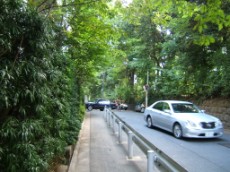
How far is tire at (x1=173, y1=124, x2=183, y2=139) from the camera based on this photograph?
10.6 metres

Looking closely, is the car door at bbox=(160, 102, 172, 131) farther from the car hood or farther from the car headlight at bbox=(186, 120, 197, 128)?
the car headlight at bbox=(186, 120, 197, 128)

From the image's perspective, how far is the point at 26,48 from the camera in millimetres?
3252

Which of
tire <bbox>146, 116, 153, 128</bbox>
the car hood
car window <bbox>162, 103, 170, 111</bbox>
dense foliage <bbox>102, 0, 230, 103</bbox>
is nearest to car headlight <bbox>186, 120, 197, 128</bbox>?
the car hood

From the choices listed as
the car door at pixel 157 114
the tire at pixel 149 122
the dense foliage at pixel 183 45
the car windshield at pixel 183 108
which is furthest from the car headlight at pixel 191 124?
the tire at pixel 149 122

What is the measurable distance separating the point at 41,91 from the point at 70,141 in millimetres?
4602

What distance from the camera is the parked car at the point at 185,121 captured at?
398 inches

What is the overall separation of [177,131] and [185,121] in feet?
2.31

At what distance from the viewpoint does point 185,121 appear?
33.9 ft

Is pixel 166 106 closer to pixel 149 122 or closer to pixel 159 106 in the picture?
pixel 159 106

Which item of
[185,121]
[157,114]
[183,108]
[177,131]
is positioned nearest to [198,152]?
[185,121]

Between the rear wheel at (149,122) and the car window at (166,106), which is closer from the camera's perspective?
the car window at (166,106)

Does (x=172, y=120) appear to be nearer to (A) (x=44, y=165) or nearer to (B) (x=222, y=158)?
(B) (x=222, y=158)

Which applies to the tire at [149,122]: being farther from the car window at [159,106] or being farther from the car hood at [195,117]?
the car hood at [195,117]

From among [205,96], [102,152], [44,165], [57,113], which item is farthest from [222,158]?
[205,96]
